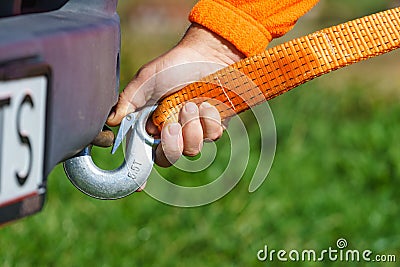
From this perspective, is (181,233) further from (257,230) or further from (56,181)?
(56,181)

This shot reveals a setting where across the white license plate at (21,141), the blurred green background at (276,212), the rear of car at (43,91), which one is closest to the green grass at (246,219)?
the blurred green background at (276,212)

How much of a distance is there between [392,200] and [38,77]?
3.16m

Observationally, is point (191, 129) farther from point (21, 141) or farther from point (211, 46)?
point (21, 141)

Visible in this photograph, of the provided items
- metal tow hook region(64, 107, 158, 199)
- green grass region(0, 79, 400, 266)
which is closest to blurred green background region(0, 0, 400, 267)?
green grass region(0, 79, 400, 266)

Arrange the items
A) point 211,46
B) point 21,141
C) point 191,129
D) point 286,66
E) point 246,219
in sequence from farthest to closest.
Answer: point 246,219 < point 211,46 < point 191,129 < point 286,66 < point 21,141

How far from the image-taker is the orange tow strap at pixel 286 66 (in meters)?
1.85

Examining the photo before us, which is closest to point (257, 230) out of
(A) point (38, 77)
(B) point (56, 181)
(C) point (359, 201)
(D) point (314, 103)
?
(C) point (359, 201)

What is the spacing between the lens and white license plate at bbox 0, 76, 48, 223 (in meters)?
1.38

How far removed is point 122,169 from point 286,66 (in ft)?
1.10

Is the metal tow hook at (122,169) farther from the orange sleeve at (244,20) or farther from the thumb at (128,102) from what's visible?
the orange sleeve at (244,20)

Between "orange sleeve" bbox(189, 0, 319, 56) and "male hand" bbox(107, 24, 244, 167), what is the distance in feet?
0.11

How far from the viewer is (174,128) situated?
1.91 meters

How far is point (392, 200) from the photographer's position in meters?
4.40

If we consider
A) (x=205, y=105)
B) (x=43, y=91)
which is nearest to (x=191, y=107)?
(x=205, y=105)
